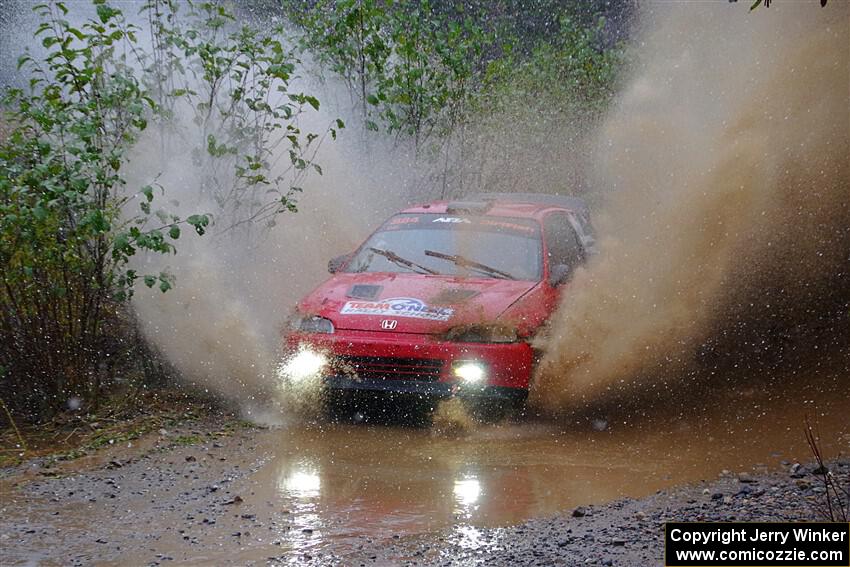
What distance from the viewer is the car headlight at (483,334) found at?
7.80 m

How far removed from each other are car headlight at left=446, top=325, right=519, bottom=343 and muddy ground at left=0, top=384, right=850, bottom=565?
70 cm

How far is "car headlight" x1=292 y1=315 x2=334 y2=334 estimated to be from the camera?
810 centimetres

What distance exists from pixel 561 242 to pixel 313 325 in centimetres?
250

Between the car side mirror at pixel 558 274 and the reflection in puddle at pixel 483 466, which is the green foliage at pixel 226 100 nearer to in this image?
the car side mirror at pixel 558 274

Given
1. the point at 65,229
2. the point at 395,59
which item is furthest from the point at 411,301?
the point at 395,59

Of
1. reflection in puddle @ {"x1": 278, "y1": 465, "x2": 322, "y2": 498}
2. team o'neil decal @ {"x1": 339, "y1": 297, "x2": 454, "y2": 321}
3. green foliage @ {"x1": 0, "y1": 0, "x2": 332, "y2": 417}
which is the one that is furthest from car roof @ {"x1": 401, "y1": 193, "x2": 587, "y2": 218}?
reflection in puddle @ {"x1": 278, "y1": 465, "x2": 322, "y2": 498}

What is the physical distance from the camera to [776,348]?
1015cm

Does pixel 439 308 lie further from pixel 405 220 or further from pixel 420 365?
pixel 405 220

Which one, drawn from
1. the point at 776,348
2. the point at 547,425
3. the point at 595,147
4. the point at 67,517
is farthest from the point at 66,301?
the point at 595,147

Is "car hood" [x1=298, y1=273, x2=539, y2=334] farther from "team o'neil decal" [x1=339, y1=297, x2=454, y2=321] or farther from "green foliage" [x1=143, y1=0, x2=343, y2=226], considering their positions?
"green foliage" [x1=143, y1=0, x2=343, y2=226]

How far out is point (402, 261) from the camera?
8.98 meters

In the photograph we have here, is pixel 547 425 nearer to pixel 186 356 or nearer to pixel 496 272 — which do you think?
pixel 496 272

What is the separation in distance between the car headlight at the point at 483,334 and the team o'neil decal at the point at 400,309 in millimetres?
162

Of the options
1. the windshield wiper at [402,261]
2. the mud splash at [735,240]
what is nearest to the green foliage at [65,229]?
the windshield wiper at [402,261]
